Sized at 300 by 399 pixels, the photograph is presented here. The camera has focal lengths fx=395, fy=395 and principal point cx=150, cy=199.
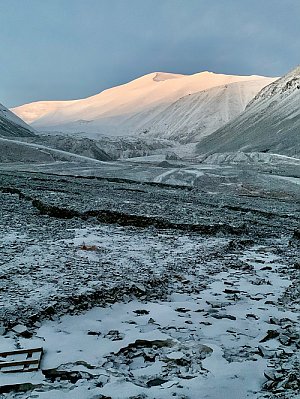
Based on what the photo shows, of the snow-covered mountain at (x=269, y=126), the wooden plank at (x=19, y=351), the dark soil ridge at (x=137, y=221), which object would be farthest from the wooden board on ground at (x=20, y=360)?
the snow-covered mountain at (x=269, y=126)

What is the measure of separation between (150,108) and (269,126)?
A: 74690 millimetres

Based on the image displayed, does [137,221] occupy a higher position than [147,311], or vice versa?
[137,221]

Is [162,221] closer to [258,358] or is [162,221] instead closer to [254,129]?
[258,358]

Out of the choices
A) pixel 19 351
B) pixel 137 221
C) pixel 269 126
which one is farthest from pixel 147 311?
pixel 269 126

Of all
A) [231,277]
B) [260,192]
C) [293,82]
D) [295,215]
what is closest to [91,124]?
[293,82]

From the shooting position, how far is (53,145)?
186 ft

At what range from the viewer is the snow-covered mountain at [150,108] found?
337ft

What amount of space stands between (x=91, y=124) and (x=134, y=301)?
134m

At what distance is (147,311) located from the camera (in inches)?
207

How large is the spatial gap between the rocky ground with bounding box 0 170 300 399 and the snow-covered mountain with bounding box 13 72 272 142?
82655 millimetres

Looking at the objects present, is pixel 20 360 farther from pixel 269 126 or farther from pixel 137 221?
pixel 269 126

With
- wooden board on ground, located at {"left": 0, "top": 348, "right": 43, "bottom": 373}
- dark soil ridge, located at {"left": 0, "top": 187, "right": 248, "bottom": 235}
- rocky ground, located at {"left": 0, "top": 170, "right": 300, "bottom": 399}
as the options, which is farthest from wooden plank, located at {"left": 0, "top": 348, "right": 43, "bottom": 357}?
dark soil ridge, located at {"left": 0, "top": 187, "right": 248, "bottom": 235}

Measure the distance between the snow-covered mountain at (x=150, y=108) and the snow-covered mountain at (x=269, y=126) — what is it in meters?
17.8

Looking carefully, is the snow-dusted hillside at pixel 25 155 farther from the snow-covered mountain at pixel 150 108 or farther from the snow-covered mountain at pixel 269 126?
the snow-covered mountain at pixel 150 108
